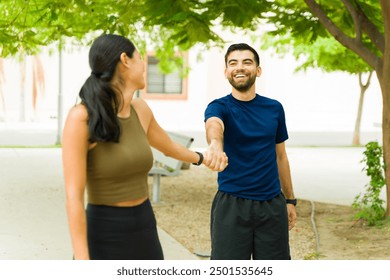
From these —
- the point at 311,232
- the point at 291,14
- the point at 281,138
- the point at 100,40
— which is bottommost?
the point at 311,232

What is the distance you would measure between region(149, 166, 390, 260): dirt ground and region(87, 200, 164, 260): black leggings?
4811 millimetres

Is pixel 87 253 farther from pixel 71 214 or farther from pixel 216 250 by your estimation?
pixel 216 250

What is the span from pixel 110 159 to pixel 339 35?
699 centimetres

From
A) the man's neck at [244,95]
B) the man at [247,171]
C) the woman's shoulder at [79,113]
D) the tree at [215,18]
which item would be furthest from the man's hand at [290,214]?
the tree at [215,18]

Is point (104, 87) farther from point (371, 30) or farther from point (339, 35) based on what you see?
point (371, 30)

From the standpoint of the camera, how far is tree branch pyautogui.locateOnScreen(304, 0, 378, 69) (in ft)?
30.0

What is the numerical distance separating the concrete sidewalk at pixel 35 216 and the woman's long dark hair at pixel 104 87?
4.98 metres

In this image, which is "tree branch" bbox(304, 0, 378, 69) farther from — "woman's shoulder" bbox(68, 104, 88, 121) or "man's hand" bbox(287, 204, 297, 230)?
"woman's shoulder" bbox(68, 104, 88, 121)

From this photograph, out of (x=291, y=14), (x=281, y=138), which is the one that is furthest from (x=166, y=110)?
(x=281, y=138)

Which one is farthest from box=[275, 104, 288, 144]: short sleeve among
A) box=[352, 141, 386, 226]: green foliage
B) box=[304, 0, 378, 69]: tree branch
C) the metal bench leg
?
the metal bench leg

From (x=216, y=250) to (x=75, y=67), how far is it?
2821cm

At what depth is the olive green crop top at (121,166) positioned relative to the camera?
2809 mm

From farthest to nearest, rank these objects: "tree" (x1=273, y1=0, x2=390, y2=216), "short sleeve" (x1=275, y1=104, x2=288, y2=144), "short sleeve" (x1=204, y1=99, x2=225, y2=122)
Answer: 1. "tree" (x1=273, y1=0, x2=390, y2=216)
2. "short sleeve" (x1=275, y1=104, x2=288, y2=144)
3. "short sleeve" (x1=204, y1=99, x2=225, y2=122)

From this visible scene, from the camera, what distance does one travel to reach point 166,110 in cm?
3409
